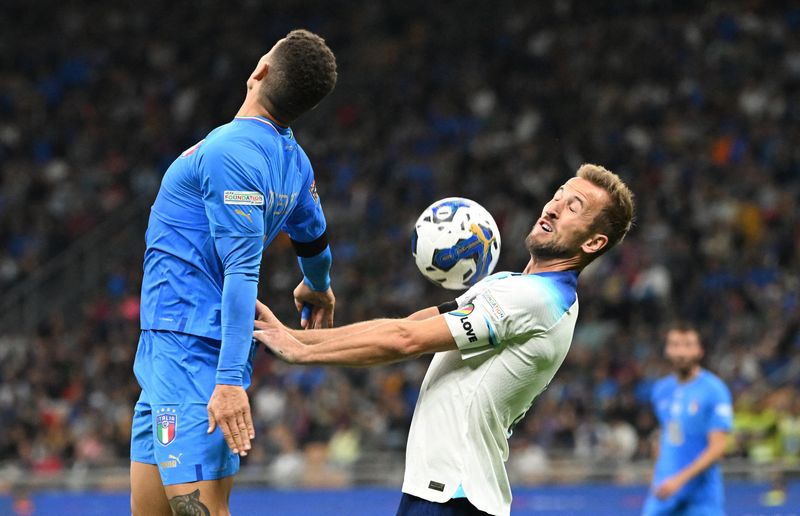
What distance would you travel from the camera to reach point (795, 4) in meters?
19.6

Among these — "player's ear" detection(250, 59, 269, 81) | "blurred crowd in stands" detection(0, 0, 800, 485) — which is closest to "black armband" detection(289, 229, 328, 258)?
"player's ear" detection(250, 59, 269, 81)

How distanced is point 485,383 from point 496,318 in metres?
0.26

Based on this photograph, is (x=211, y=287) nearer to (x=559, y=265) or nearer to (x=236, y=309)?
(x=236, y=309)

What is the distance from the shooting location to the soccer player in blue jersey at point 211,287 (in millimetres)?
3977

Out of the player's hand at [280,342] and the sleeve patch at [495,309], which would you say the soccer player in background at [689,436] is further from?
the player's hand at [280,342]

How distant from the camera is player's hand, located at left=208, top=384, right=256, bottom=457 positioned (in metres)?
3.92

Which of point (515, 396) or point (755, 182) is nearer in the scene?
point (515, 396)

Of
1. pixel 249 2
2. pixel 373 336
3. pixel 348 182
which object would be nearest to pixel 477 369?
pixel 373 336

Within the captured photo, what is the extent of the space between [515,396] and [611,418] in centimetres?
1038

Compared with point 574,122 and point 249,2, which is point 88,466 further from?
point 249,2

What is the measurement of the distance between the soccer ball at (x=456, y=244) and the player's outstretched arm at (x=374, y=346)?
663 millimetres

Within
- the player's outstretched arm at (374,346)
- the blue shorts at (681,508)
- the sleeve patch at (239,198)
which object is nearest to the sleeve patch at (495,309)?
the player's outstretched arm at (374,346)

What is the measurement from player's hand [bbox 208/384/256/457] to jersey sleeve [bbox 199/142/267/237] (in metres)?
0.55

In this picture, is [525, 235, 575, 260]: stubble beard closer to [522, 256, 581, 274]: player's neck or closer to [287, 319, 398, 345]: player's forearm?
[522, 256, 581, 274]: player's neck
